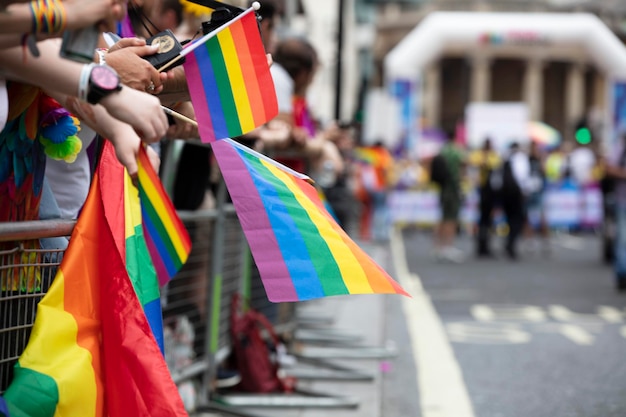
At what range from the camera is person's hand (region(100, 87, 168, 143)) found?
2289mm

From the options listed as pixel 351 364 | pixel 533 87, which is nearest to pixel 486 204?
pixel 351 364

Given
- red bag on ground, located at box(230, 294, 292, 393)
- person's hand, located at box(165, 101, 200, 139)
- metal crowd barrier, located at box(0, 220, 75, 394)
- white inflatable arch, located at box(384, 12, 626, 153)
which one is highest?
white inflatable arch, located at box(384, 12, 626, 153)

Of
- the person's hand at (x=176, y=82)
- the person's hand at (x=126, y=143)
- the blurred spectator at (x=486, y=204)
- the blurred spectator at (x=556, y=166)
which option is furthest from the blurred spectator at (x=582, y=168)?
the person's hand at (x=126, y=143)

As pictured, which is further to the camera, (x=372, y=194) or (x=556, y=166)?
(x=556, y=166)

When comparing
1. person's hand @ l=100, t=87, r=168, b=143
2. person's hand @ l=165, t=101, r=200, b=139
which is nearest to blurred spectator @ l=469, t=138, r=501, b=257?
person's hand @ l=165, t=101, r=200, b=139

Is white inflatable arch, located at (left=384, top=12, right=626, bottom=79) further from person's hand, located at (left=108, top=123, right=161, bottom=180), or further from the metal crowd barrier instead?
person's hand, located at (left=108, top=123, right=161, bottom=180)

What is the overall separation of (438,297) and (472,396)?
17.9ft

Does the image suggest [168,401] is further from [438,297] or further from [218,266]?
[438,297]

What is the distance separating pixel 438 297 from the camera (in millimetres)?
11359

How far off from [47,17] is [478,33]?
29.4 meters

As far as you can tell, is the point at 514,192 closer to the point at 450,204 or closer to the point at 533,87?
the point at 450,204

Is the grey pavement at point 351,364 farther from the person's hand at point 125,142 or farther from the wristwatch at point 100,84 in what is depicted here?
the wristwatch at point 100,84

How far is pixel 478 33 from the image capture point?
3084cm

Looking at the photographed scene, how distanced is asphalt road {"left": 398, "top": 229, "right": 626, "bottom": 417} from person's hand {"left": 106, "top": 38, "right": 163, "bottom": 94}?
3.15 metres
